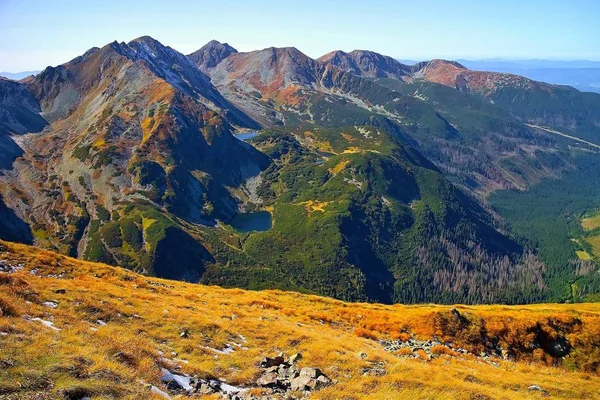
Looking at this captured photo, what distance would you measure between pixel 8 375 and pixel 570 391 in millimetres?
43196

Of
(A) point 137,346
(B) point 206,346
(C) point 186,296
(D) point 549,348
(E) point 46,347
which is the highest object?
(E) point 46,347

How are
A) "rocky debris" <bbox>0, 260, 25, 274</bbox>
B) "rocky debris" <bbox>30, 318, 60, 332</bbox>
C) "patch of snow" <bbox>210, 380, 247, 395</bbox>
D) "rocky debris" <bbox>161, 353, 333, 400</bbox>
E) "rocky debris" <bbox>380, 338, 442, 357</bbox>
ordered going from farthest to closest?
"rocky debris" <bbox>0, 260, 25, 274</bbox>
"rocky debris" <bbox>380, 338, 442, 357</bbox>
"rocky debris" <bbox>30, 318, 60, 332</bbox>
"patch of snow" <bbox>210, 380, 247, 395</bbox>
"rocky debris" <bbox>161, 353, 333, 400</bbox>

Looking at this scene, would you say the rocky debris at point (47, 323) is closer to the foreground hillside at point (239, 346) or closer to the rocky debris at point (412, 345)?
the foreground hillside at point (239, 346)

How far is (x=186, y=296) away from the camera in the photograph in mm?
57781

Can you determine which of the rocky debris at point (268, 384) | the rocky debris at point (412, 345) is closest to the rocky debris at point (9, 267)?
the rocky debris at point (268, 384)

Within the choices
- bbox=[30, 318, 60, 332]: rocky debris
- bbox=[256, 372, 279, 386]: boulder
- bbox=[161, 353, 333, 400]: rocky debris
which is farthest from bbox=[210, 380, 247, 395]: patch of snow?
bbox=[30, 318, 60, 332]: rocky debris

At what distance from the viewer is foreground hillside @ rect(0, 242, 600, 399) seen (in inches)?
933

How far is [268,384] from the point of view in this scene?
2869 cm

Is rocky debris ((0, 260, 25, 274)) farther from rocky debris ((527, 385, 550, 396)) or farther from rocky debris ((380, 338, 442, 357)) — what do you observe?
rocky debris ((527, 385, 550, 396))

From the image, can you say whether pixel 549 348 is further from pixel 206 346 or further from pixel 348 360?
pixel 206 346

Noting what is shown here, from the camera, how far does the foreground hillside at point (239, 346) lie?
2370 centimetres

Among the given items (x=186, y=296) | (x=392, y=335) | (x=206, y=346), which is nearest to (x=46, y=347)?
(x=206, y=346)

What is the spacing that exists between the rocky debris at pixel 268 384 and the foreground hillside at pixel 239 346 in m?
0.15

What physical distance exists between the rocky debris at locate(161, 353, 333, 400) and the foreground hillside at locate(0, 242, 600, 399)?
0.48 ft
